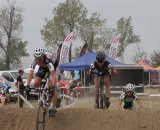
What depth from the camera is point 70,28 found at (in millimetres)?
63625

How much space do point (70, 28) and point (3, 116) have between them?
52.4 metres

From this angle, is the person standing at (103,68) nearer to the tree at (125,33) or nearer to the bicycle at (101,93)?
the bicycle at (101,93)

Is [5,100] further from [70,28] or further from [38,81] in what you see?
[70,28]

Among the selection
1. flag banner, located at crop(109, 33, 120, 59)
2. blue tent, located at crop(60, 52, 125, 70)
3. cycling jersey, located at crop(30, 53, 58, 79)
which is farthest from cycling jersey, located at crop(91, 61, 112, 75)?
flag banner, located at crop(109, 33, 120, 59)

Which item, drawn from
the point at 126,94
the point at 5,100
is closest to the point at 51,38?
the point at 5,100

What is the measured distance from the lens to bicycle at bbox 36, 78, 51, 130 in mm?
9591

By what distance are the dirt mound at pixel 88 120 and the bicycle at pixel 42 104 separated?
0.97 m

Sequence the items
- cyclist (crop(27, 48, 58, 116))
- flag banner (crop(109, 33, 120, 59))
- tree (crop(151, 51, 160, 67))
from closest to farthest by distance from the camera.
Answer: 1. cyclist (crop(27, 48, 58, 116))
2. flag banner (crop(109, 33, 120, 59))
3. tree (crop(151, 51, 160, 67))

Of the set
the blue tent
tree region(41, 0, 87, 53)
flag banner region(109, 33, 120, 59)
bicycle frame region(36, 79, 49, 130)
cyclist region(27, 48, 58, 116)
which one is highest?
tree region(41, 0, 87, 53)

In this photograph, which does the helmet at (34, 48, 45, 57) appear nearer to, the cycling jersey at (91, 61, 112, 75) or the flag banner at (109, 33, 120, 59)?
the cycling jersey at (91, 61, 112, 75)

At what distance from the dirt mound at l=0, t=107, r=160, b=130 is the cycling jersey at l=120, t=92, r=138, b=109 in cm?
73

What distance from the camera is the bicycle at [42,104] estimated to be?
9.59 metres

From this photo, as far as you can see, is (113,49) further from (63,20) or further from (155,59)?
(155,59)

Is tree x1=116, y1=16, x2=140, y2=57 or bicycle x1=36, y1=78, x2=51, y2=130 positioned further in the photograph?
tree x1=116, y1=16, x2=140, y2=57
